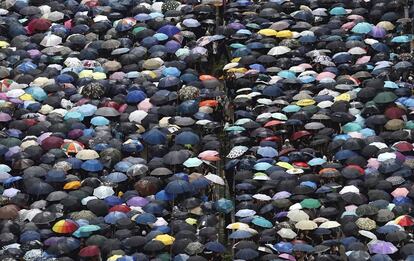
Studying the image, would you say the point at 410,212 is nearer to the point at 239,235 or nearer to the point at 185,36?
the point at 239,235

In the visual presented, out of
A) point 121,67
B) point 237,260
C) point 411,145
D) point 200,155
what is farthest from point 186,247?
point 121,67

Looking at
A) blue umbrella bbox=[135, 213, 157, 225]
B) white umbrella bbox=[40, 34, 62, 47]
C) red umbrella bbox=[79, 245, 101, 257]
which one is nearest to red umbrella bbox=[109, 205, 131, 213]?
blue umbrella bbox=[135, 213, 157, 225]

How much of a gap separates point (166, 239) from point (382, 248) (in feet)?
15.9

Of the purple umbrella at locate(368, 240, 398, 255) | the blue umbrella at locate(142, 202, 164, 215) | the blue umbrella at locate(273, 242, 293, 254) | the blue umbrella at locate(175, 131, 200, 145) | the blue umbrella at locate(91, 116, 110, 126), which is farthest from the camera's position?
the blue umbrella at locate(91, 116, 110, 126)

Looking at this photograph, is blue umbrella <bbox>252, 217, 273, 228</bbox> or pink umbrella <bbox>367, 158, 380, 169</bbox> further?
pink umbrella <bbox>367, 158, 380, 169</bbox>

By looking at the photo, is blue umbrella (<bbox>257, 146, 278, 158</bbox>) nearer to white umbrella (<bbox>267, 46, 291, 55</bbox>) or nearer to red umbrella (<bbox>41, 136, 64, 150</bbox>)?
white umbrella (<bbox>267, 46, 291, 55</bbox>)

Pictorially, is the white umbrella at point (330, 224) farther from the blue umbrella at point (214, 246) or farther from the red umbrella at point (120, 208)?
the red umbrella at point (120, 208)

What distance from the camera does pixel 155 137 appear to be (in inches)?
1309

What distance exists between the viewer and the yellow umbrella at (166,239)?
29444mm

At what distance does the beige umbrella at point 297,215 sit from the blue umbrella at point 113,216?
3834mm

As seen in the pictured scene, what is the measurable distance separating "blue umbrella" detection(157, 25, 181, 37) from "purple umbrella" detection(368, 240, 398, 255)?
11.3 metres

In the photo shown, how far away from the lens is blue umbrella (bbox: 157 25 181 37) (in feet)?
125

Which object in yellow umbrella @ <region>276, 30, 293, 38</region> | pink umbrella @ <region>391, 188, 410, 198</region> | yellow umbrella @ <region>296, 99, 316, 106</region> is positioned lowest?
pink umbrella @ <region>391, 188, 410, 198</region>

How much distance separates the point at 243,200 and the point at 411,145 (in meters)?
4.79
